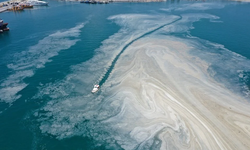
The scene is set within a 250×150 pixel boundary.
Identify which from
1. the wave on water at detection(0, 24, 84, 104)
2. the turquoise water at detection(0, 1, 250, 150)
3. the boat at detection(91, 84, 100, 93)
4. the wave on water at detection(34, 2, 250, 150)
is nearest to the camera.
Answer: the wave on water at detection(34, 2, 250, 150)

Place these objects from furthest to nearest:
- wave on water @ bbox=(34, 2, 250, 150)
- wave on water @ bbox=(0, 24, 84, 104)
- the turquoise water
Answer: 1. wave on water @ bbox=(0, 24, 84, 104)
2. the turquoise water
3. wave on water @ bbox=(34, 2, 250, 150)

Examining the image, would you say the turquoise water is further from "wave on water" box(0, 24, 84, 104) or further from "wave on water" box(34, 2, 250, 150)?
"wave on water" box(34, 2, 250, 150)

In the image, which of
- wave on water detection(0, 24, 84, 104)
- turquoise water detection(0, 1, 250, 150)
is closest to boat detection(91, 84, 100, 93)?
turquoise water detection(0, 1, 250, 150)

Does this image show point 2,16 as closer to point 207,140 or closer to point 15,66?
point 15,66

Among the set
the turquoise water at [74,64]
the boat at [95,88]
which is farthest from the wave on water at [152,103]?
the boat at [95,88]

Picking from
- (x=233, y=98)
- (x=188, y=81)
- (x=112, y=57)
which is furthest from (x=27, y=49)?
(x=233, y=98)

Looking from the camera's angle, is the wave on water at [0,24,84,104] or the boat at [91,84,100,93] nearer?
the boat at [91,84,100,93]

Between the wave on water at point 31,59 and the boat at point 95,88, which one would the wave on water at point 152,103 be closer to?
the boat at point 95,88
